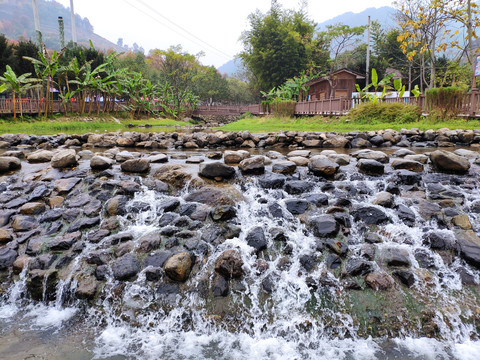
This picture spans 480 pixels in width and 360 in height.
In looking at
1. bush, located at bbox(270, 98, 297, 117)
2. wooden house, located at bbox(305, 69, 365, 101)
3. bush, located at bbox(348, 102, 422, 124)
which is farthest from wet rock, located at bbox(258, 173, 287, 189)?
wooden house, located at bbox(305, 69, 365, 101)

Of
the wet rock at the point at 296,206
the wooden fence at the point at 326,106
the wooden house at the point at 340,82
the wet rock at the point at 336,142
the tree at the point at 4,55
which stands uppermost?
the tree at the point at 4,55

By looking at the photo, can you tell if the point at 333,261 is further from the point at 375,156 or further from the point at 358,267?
the point at 375,156

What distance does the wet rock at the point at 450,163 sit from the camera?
19.1 ft

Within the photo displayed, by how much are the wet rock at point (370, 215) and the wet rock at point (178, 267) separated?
253cm

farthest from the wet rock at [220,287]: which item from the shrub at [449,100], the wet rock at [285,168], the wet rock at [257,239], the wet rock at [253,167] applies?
the shrub at [449,100]

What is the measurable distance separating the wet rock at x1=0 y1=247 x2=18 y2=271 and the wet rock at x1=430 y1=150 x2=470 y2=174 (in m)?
7.42

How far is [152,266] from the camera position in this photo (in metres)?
3.66

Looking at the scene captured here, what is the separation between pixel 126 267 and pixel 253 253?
5.19 feet

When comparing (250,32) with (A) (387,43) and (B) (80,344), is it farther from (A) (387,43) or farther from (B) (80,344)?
(B) (80,344)

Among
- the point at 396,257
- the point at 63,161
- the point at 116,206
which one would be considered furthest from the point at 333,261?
the point at 63,161

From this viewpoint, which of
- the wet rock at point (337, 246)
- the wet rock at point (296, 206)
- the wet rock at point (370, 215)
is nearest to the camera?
the wet rock at point (337, 246)

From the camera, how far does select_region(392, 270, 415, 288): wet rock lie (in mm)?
3359

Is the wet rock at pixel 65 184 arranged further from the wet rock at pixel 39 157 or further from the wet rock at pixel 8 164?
the wet rock at pixel 39 157

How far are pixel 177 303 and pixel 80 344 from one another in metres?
0.98
